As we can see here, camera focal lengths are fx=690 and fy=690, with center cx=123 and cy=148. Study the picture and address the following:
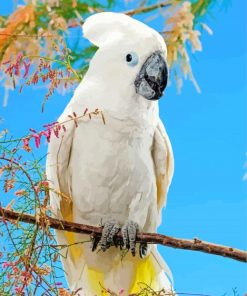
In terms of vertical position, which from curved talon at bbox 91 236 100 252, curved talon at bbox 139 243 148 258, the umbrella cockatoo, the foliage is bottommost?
curved talon at bbox 91 236 100 252

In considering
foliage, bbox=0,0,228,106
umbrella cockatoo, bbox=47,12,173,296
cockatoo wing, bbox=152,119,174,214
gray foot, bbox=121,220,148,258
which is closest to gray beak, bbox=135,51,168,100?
umbrella cockatoo, bbox=47,12,173,296

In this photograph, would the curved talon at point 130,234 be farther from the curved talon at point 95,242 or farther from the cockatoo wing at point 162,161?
the cockatoo wing at point 162,161

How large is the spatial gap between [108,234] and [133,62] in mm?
348

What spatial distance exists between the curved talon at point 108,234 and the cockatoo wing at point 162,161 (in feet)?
0.60

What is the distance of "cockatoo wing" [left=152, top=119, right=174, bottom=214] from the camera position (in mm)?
1501

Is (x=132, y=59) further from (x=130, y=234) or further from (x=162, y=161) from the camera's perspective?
(x=130, y=234)

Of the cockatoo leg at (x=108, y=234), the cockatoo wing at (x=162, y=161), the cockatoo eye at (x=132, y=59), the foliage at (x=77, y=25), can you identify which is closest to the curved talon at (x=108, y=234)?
the cockatoo leg at (x=108, y=234)

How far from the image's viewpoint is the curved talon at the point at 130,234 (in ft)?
4.44

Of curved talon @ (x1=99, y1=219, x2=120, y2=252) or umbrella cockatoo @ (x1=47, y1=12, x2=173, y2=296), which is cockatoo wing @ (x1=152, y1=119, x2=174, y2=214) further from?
curved talon @ (x1=99, y1=219, x2=120, y2=252)

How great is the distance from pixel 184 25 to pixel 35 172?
4.32 ft

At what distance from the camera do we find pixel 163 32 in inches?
90.4

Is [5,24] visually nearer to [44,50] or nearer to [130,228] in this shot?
[44,50]

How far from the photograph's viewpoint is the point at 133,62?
1.39 metres

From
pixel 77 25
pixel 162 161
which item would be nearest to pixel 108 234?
pixel 162 161
